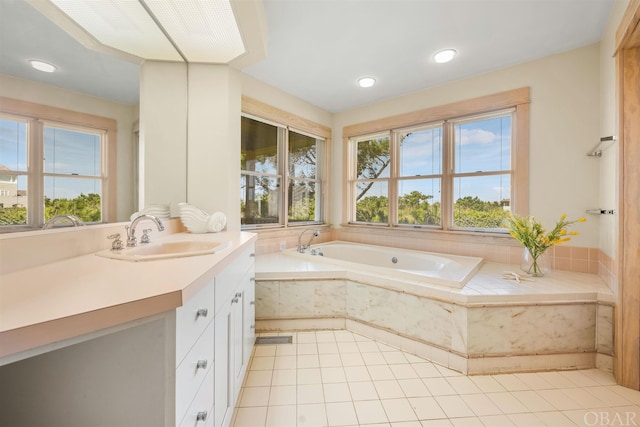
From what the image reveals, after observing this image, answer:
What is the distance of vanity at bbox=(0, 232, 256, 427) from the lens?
1.63ft

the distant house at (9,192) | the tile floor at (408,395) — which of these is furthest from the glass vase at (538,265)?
the distant house at (9,192)

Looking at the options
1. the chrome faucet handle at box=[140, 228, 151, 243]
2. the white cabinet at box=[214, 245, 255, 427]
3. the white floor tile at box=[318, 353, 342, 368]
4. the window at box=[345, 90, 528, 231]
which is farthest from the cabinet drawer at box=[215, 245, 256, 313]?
the window at box=[345, 90, 528, 231]

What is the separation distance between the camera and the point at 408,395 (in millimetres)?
1488

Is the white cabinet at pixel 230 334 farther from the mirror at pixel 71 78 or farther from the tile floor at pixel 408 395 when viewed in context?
the mirror at pixel 71 78

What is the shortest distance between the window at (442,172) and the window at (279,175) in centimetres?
55

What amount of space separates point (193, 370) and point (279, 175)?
2.49 metres

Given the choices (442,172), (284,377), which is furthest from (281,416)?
(442,172)

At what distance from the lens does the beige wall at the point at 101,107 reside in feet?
2.78

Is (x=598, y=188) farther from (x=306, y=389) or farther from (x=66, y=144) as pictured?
(x=66, y=144)

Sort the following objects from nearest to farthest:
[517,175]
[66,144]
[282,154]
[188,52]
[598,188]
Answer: [66,144], [188,52], [598,188], [517,175], [282,154]

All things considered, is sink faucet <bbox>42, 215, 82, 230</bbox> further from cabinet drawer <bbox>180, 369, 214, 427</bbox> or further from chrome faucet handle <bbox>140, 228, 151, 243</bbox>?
cabinet drawer <bbox>180, 369, 214, 427</bbox>

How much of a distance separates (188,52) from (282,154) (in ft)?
A: 4.51

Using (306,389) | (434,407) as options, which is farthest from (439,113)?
(306,389)

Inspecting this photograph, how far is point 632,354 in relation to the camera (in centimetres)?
151
